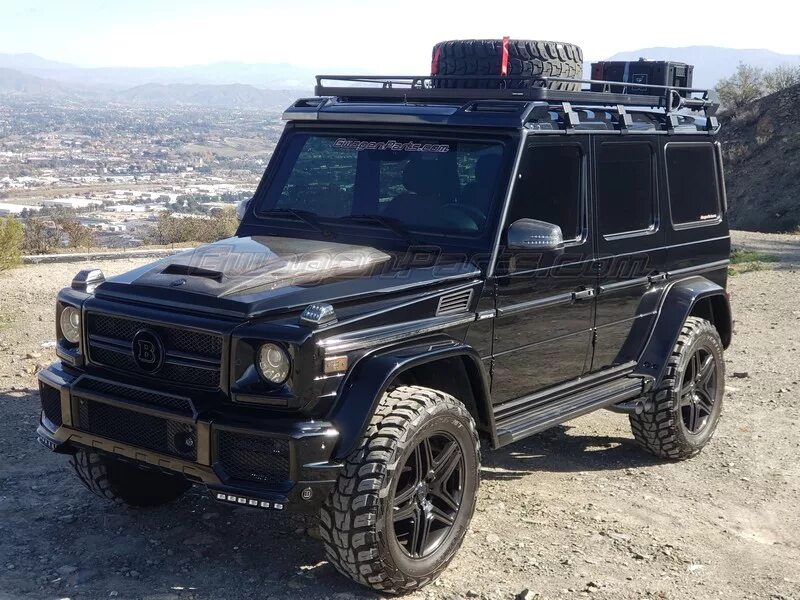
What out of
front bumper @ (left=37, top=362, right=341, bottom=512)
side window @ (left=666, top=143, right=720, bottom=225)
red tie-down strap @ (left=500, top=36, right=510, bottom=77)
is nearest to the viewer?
front bumper @ (left=37, top=362, right=341, bottom=512)

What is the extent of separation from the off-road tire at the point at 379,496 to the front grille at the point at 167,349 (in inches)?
27.6

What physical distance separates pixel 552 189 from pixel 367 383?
185 cm

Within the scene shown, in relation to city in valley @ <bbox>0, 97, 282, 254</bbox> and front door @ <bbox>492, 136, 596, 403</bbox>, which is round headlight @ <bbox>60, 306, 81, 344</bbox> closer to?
front door @ <bbox>492, 136, 596, 403</bbox>

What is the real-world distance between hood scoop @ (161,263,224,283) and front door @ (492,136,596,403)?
1.39 m

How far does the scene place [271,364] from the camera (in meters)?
3.92

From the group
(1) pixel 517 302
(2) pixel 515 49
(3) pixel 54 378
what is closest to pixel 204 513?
(3) pixel 54 378

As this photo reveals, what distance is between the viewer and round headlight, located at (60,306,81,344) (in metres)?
4.55

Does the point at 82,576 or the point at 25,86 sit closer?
the point at 82,576

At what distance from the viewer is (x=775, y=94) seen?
110ft

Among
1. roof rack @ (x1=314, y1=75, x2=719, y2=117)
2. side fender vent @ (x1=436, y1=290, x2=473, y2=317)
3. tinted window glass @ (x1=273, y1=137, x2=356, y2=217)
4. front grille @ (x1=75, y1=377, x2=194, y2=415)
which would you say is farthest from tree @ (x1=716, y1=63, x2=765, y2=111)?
front grille @ (x1=75, y1=377, x2=194, y2=415)

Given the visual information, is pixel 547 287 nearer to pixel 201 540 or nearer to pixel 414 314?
pixel 414 314

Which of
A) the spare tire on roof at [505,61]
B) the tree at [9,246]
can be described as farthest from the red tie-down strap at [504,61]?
the tree at [9,246]

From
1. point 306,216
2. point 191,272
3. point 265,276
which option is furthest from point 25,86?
point 265,276

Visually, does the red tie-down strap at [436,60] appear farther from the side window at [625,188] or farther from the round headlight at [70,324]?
the round headlight at [70,324]
